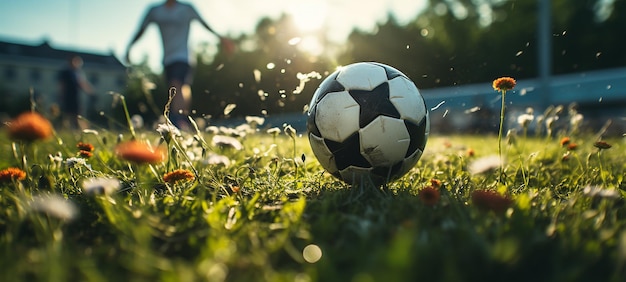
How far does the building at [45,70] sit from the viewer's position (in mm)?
51562

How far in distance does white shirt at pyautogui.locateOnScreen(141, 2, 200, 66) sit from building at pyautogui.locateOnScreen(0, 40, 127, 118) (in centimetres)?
4631

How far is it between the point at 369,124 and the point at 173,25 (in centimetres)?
433

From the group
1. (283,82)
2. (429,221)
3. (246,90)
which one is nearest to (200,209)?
(429,221)

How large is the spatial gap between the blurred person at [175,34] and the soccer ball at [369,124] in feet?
12.1

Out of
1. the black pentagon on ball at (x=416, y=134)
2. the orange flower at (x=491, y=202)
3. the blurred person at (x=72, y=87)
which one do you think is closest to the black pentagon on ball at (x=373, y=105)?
the black pentagon on ball at (x=416, y=134)

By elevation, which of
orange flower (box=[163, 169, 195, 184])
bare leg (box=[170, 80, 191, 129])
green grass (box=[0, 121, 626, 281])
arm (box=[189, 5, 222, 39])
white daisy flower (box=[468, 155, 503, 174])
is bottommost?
bare leg (box=[170, 80, 191, 129])

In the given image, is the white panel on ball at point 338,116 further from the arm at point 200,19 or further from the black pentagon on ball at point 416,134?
the arm at point 200,19

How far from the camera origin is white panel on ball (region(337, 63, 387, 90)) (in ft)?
8.09

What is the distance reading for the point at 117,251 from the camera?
1515 millimetres

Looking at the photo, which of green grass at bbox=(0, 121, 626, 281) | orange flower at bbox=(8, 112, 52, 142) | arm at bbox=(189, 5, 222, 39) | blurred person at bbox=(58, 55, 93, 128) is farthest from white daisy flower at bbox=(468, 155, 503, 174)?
blurred person at bbox=(58, 55, 93, 128)

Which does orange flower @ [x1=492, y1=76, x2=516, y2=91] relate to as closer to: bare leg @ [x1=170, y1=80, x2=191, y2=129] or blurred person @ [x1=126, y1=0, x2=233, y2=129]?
bare leg @ [x1=170, y1=80, x2=191, y2=129]

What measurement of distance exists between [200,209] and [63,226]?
1.69 feet

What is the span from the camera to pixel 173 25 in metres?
5.92

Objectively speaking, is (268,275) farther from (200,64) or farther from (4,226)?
(200,64)
